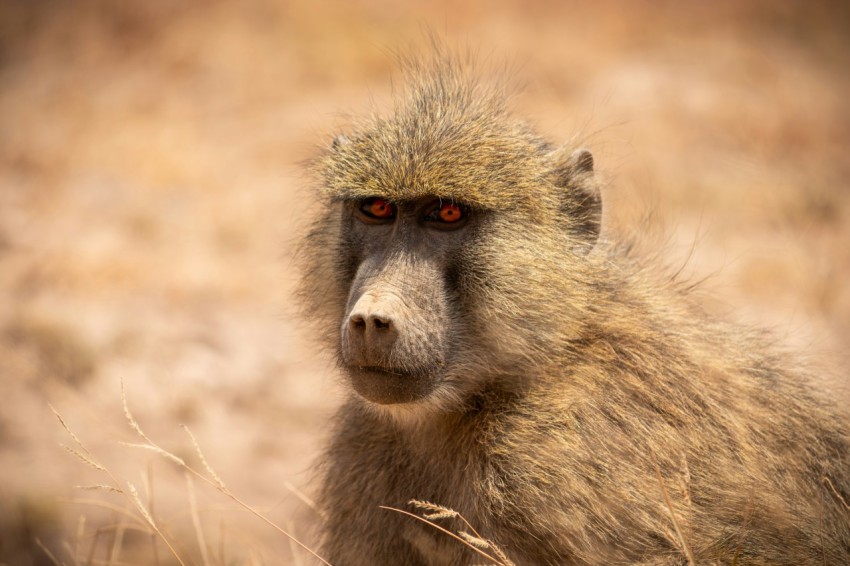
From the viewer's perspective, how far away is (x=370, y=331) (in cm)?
242

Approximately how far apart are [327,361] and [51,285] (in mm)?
5096

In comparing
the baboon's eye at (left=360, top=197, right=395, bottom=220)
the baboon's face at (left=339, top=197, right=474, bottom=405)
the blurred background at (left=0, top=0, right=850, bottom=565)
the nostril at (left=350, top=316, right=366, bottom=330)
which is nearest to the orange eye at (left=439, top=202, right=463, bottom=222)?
the baboon's face at (left=339, top=197, right=474, bottom=405)

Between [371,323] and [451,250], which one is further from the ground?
[451,250]

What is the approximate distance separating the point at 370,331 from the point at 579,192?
100 cm

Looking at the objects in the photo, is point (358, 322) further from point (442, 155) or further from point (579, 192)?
point (579, 192)

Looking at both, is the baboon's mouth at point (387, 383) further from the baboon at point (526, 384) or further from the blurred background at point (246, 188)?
the blurred background at point (246, 188)

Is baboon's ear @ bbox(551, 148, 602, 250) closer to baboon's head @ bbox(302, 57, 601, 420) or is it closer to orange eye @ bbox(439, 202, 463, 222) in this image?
baboon's head @ bbox(302, 57, 601, 420)

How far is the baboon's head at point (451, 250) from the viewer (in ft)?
8.28

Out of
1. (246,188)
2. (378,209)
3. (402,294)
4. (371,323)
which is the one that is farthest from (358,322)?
(246,188)

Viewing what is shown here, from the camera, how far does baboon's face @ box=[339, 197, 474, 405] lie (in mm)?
2449

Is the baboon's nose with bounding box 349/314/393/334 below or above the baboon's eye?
below

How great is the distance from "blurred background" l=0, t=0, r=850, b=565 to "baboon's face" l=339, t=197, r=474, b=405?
29.9 inches

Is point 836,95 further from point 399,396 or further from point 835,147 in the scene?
point 399,396

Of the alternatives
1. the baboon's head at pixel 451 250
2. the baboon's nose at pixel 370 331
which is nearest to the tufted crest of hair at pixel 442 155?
the baboon's head at pixel 451 250
